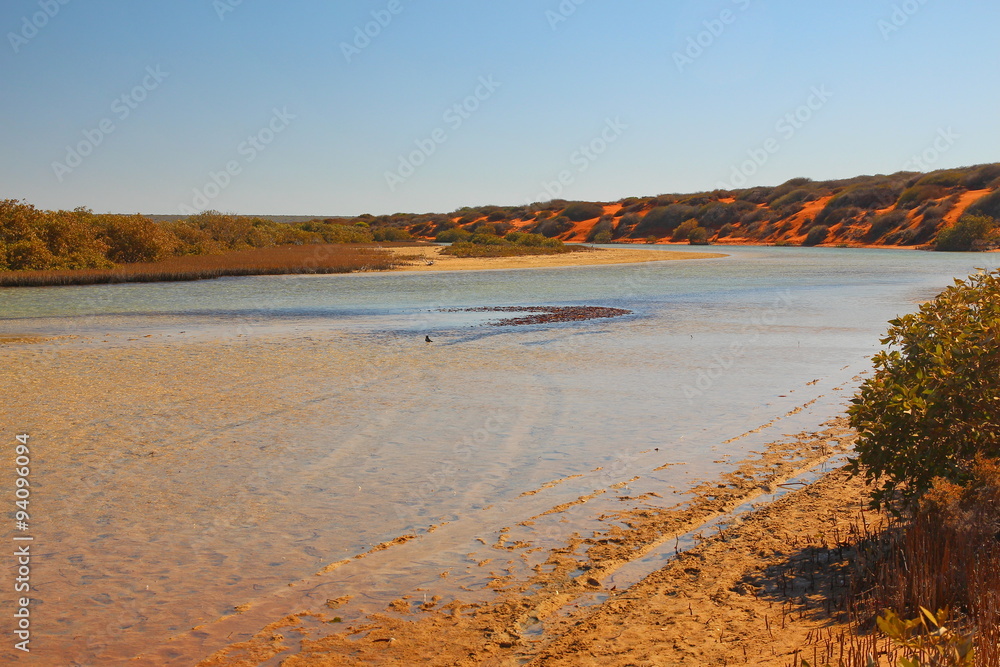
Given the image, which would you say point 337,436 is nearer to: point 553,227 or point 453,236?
point 453,236

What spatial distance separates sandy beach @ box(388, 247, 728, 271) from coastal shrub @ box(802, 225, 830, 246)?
17.9 meters

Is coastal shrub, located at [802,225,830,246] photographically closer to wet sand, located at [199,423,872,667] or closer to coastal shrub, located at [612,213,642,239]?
coastal shrub, located at [612,213,642,239]

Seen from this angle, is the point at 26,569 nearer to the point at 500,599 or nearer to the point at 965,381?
the point at 500,599

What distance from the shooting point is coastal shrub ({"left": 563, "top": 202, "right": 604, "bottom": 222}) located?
302 feet

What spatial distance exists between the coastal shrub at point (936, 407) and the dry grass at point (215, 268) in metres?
32.3

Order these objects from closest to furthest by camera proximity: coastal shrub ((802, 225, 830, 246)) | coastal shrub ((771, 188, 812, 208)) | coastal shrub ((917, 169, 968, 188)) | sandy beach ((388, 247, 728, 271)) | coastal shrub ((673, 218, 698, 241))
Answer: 1. sandy beach ((388, 247, 728, 271))
2. coastal shrub ((802, 225, 830, 246))
3. coastal shrub ((917, 169, 968, 188))
4. coastal shrub ((673, 218, 698, 241))
5. coastal shrub ((771, 188, 812, 208))

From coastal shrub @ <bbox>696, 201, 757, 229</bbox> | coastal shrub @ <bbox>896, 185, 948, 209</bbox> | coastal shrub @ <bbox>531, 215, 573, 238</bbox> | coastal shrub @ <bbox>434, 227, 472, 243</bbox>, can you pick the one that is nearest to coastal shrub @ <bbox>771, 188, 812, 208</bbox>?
coastal shrub @ <bbox>696, 201, 757, 229</bbox>

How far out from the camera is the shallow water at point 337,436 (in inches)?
206

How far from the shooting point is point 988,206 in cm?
5847

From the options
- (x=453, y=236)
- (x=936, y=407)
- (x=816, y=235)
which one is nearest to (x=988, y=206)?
(x=816, y=235)

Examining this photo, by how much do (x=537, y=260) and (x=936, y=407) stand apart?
43.4 m

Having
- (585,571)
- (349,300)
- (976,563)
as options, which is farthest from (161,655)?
(349,300)

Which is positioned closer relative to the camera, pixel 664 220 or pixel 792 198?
pixel 792 198

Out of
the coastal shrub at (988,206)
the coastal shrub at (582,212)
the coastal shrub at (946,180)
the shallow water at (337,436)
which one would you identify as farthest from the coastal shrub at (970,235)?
the coastal shrub at (582,212)
